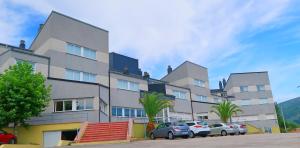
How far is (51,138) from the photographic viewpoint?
28.0 metres

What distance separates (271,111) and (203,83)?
16.3 m

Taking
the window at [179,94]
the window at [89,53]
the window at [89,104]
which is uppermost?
the window at [89,53]

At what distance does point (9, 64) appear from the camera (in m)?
28.7

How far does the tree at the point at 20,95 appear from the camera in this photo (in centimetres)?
2550

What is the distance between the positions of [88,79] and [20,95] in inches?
394

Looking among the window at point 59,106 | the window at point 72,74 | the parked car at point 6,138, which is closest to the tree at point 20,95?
the parked car at point 6,138

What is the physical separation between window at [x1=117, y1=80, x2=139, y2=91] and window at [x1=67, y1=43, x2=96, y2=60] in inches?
174

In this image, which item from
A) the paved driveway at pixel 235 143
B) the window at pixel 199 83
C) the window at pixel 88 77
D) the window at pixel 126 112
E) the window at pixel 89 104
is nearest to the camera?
the paved driveway at pixel 235 143

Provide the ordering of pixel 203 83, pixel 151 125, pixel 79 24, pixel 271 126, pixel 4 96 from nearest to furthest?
pixel 4 96 < pixel 151 125 < pixel 79 24 < pixel 203 83 < pixel 271 126

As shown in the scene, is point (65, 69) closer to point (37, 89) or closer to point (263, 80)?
point (37, 89)

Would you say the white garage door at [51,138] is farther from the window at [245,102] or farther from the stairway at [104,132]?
the window at [245,102]

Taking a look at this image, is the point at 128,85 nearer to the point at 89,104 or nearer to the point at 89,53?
the point at 89,53

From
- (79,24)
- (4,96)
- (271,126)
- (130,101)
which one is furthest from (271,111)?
(4,96)

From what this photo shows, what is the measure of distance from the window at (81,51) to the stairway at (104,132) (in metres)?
10.5
